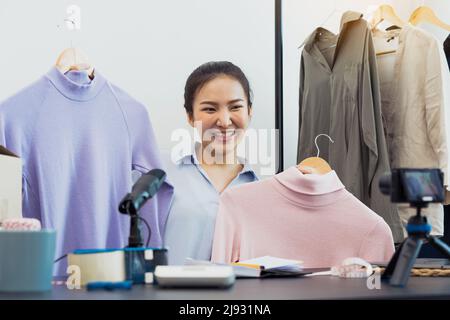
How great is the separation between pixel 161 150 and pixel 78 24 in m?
0.54

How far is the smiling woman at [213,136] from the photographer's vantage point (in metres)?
2.25

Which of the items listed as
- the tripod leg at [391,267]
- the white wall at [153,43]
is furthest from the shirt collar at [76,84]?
the tripod leg at [391,267]

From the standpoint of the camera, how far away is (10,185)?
1.47m

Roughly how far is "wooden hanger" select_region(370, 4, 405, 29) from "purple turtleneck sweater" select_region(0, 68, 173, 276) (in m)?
1.04

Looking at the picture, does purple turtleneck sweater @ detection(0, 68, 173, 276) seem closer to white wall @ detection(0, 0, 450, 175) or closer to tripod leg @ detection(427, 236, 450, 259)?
white wall @ detection(0, 0, 450, 175)

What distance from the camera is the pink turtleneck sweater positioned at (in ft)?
5.70

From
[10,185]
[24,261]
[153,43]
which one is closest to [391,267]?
[24,261]

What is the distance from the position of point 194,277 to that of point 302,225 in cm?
84

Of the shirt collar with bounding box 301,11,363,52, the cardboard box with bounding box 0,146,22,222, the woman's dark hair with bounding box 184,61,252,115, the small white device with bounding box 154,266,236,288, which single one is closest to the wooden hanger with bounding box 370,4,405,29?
the shirt collar with bounding box 301,11,363,52

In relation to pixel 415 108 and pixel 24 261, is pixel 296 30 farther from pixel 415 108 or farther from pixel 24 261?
pixel 24 261

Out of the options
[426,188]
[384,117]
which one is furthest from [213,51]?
[426,188]

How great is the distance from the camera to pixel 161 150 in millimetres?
2336

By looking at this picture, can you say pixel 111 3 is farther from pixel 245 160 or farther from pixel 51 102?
pixel 245 160

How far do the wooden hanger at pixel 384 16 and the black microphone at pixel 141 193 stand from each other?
5.47ft
